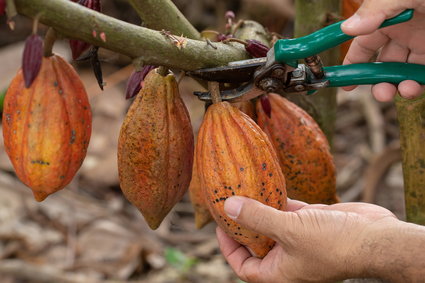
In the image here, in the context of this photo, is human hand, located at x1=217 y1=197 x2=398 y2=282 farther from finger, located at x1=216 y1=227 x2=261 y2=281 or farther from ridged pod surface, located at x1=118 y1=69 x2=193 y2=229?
ridged pod surface, located at x1=118 y1=69 x2=193 y2=229

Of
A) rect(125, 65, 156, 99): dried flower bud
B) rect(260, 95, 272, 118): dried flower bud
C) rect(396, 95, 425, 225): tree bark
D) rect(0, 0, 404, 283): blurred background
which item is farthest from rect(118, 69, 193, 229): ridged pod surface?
rect(0, 0, 404, 283): blurred background

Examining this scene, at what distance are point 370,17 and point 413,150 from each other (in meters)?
0.63

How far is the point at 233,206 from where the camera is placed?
1.07 meters

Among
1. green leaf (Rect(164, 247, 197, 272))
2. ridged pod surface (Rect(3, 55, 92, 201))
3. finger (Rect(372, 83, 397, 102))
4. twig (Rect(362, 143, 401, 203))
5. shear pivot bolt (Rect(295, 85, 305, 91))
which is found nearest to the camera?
ridged pod surface (Rect(3, 55, 92, 201))

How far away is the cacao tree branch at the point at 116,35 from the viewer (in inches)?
36.0

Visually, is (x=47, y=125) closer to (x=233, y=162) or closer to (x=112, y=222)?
(x=233, y=162)

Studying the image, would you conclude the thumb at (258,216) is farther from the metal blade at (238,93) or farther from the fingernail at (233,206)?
the metal blade at (238,93)

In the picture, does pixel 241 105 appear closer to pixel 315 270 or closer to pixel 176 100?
pixel 176 100

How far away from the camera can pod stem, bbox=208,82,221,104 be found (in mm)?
1181

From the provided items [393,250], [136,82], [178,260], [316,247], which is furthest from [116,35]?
[178,260]

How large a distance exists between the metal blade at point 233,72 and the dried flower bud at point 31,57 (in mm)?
306

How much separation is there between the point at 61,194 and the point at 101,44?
Answer: 2.41 metres

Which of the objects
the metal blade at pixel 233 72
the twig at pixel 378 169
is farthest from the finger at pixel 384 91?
the twig at pixel 378 169

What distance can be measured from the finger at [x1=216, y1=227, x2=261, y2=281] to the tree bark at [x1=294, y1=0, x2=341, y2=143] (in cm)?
49
